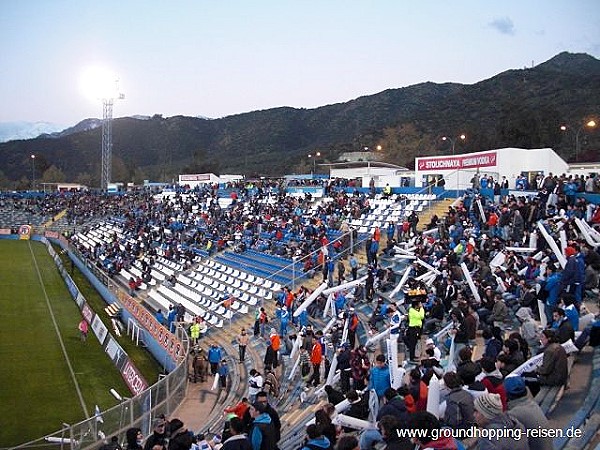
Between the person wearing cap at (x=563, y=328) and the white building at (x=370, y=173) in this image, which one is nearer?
the person wearing cap at (x=563, y=328)

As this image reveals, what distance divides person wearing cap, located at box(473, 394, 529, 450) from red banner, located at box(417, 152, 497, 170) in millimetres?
26176

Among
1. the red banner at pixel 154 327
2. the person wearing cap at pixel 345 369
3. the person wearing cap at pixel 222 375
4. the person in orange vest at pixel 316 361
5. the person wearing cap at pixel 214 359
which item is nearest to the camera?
the person wearing cap at pixel 345 369

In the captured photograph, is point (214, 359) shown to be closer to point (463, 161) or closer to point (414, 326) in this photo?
point (414, 326)

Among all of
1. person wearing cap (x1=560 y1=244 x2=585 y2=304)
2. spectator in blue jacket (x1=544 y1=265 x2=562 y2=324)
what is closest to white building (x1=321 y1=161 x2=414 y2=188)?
spectator in blue jacket (x1=544 y1=265 x2=562 y2=324)

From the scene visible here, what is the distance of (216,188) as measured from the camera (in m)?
50.3

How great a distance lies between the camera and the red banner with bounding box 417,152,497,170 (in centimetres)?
2946

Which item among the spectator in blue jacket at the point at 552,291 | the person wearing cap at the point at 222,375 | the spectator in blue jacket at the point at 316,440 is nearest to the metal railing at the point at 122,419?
the person wearing cap at the point at 222,375

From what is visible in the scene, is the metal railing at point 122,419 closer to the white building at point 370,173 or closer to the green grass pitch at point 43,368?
the green grass pitch at point 43,368

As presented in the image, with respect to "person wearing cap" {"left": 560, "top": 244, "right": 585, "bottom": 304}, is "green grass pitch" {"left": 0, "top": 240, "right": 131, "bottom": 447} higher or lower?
lower

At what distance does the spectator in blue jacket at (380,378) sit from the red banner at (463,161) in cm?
2267

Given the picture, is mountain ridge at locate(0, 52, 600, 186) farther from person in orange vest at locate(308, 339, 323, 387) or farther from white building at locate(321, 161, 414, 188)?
person in orange vest at locate(308, 339, 323, 387)

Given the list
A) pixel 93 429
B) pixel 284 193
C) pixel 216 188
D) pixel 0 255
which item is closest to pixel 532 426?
pixel 93 429

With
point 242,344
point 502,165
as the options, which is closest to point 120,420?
point 242,344

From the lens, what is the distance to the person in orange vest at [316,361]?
13.7 metres
